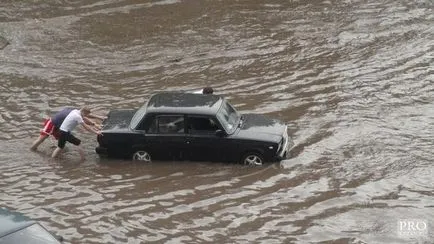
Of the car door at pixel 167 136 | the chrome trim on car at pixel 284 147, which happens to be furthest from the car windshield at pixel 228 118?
the chrome trim on car at pixel 284 147

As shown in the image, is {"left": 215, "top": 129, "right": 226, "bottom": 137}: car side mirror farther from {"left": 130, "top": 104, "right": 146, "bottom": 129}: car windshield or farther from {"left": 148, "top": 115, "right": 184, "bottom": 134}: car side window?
{"left": 130, "top": 104, "right": 146, "bottom": 129}: car windshield

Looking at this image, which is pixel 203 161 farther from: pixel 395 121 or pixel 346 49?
pixel 346 49

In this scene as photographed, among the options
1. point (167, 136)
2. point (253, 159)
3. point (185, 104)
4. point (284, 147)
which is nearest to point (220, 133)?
point (253, 159)

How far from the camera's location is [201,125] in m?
13.9

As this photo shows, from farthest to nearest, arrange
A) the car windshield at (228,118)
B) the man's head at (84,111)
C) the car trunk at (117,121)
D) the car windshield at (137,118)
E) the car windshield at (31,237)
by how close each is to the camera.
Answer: the man's head at (84,111)
the car trunk at (117,121)
the car windshield at (137,118)
the car windshield at (228,118)
the car windshield at (31,237)

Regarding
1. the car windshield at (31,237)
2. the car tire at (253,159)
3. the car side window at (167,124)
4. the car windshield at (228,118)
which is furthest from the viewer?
the car side window at (167,124)

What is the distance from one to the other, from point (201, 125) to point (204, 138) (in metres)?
0.29

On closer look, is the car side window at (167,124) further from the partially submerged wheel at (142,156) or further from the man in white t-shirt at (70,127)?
the man in white t-shirt at (70,127)

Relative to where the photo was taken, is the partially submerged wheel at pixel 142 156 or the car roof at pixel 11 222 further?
the partially submerged wheel at pixel 142 156

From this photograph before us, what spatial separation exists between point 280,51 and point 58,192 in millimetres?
11075

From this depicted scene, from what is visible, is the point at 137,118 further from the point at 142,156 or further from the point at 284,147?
the point at 284,147

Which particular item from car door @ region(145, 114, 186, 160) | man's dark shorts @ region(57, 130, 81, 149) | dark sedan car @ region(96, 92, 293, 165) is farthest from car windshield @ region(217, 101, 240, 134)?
man's dark shorts @ region(57, 130, 81, 149)

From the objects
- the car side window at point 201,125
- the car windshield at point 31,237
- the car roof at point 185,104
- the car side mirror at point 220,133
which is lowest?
the car windshield at point 31,237

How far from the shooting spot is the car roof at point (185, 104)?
13.9 meters
